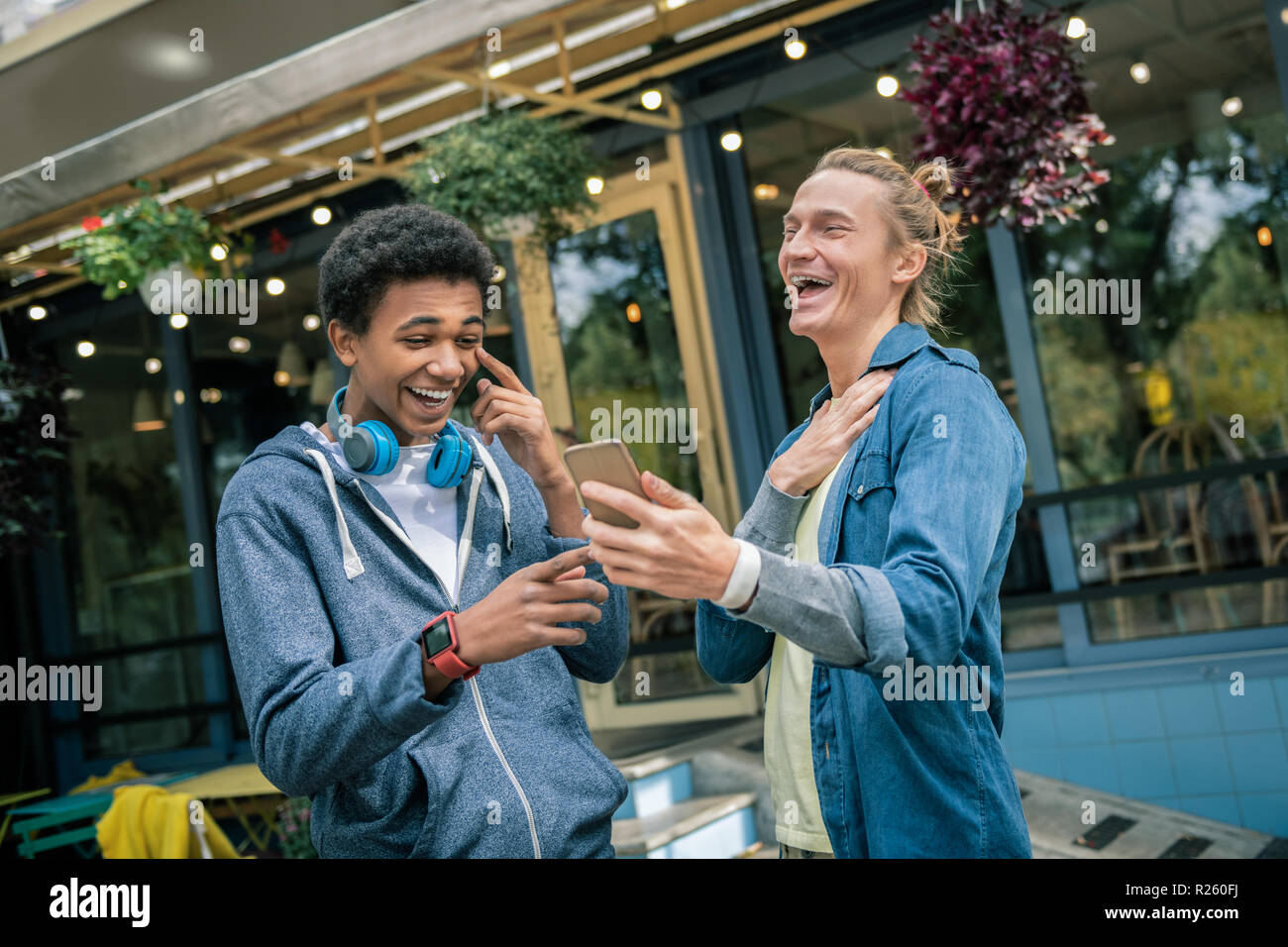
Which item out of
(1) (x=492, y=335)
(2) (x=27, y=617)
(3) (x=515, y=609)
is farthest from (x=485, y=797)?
(2) (x=27, y=617)

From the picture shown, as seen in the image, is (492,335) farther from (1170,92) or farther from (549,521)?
(549,521)

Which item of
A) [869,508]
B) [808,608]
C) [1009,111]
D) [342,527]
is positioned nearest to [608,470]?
[808,608]

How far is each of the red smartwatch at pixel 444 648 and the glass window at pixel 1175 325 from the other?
473 centimetres

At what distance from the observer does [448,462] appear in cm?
153

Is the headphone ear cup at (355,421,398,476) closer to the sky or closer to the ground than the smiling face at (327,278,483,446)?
closer to the ground

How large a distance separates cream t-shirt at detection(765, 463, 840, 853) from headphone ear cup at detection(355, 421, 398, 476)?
58 centimetres

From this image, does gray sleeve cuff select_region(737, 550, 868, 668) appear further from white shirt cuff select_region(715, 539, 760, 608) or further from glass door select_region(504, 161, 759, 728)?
glass door select_region(504, 161, 759, 728)

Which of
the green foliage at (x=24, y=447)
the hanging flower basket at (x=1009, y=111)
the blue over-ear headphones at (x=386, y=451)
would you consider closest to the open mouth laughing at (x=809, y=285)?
the blue over-ear headphones at (x=386, y=451)

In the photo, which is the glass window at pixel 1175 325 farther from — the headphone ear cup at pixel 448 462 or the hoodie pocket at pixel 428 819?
the hoodie pocket at pixel 428 819

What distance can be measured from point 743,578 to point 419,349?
674 mm

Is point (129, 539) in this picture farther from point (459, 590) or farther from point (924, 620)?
A: point (924, 620)

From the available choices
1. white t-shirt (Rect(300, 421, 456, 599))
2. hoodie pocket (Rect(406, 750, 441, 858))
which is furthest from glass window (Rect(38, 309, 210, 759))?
hoodie pocket (Rect(406, 750, 441, 858))

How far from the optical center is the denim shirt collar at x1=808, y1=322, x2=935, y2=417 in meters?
1.42

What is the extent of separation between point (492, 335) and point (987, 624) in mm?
5423
